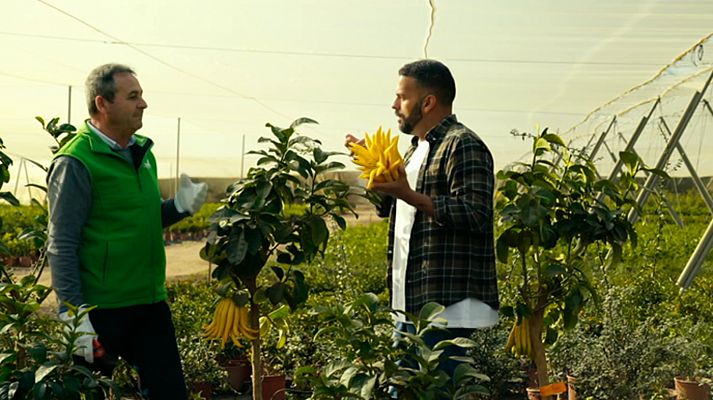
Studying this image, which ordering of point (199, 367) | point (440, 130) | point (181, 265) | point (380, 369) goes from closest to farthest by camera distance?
point (380, 369)
point (440, 130)
point (199, 367)
point (181, 265)

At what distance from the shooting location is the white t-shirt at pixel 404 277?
2500 millimetres

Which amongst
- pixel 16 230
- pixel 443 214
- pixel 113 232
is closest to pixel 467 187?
pixel 443 214

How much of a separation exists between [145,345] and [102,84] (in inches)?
33.2

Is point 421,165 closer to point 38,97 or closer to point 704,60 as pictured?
point 704,60

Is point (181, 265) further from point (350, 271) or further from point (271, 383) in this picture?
point (271, 383)

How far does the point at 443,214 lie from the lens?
94.3 inches

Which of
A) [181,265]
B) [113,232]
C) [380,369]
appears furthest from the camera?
[181,265]

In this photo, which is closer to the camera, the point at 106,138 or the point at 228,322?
the point at 106,138

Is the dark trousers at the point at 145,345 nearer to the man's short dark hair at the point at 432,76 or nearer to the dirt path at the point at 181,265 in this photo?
the man's short dark hair at the point at 432,76

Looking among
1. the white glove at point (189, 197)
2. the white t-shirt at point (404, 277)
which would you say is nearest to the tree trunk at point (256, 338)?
the white glove at point (189, 197)

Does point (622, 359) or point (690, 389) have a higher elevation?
point (622, 359)

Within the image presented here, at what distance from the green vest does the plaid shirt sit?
869mm

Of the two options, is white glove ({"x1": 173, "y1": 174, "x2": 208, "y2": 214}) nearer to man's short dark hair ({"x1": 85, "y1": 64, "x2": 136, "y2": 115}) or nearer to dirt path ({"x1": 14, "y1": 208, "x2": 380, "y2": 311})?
man's short dark hair ({"x1": 85, "y1": 64, "x2": 136, "y2": 115})

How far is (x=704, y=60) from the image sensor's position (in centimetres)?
743
